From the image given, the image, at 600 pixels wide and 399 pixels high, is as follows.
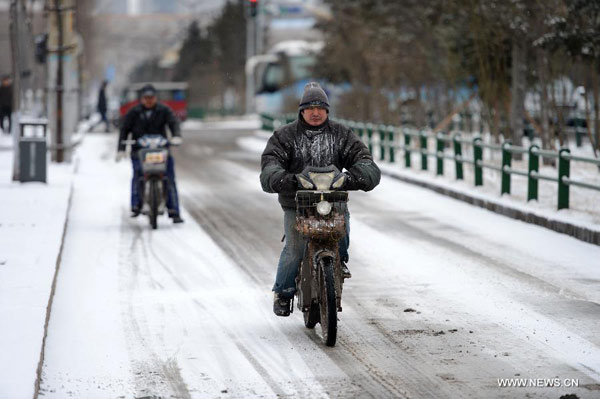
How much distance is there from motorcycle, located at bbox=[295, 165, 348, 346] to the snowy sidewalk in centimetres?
178

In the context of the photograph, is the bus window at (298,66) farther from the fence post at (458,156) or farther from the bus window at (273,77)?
the fence post at (458,156)

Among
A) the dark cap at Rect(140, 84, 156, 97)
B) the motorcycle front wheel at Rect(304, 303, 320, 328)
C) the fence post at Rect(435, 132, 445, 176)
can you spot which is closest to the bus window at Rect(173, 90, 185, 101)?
the fence post at Rect(435, 132, 445, 176)

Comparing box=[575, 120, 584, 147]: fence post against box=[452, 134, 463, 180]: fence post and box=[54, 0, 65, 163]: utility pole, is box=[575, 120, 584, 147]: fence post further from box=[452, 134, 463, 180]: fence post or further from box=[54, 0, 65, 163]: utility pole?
box=[54, 0, 65, 163]: utility pole

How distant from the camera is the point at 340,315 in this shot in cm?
966

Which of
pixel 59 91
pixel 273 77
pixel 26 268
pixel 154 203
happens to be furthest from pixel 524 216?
pixel 273 77

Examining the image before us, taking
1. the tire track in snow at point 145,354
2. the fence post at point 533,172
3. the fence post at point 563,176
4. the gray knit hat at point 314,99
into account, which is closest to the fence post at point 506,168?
the fence post at point 533,172

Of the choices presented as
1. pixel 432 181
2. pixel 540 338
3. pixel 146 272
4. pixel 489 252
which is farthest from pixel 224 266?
pixel 432 181

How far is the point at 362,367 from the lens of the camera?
25.6 ft

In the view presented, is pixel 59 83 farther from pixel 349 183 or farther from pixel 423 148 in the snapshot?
pixel 349 183

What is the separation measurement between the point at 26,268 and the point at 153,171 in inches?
189

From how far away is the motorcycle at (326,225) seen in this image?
828cm

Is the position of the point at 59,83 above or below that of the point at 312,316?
above

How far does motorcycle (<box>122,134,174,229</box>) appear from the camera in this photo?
51.2 ft

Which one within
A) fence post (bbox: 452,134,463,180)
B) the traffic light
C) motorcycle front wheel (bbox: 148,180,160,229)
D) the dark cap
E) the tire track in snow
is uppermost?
the traffic light
